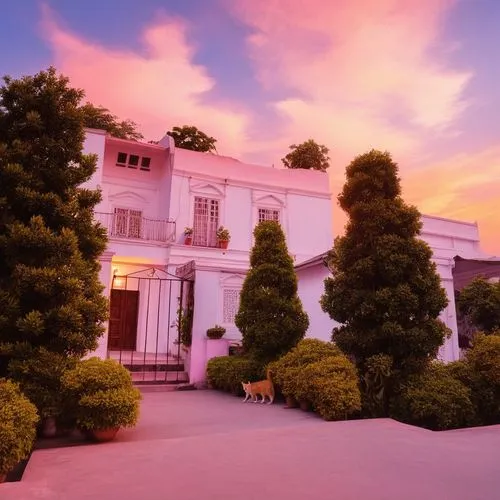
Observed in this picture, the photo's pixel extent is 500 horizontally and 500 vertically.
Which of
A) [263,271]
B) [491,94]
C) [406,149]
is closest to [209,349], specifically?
[263,271]

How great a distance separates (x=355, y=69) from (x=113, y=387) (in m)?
7.69

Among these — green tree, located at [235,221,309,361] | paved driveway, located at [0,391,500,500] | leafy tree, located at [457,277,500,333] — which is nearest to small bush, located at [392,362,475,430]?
paved driveway, located at [0,391,500,500]

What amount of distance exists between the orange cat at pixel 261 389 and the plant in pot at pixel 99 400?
328 cm

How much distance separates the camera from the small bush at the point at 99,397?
435 centimetres

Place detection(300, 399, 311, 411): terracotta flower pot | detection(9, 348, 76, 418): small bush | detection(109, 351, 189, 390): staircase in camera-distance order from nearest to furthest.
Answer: detection(9, 348, 76, 418): small bush → detection(300, 399, 311, 411): terracotta flower pot → detection(109, 351, 189, 390): staircase

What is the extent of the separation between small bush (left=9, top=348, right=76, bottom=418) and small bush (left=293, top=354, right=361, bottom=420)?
11.5 feet

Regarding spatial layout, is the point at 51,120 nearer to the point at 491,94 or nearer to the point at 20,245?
the point at 20,245

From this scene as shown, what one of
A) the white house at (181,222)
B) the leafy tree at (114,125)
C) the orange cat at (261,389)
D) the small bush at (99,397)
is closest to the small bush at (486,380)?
the orange cat at (261,389)

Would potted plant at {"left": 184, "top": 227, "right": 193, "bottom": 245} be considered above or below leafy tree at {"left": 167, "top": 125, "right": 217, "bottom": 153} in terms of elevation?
below

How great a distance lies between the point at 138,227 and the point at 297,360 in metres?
10.5

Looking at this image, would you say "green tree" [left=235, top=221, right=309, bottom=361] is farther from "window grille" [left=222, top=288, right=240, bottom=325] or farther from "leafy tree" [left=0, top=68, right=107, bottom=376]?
"leafy tree" [left=0, top=68, right=107, bottom=376]

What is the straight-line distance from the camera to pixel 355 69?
27.6ft

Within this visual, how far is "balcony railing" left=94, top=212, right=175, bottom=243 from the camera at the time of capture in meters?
14.7

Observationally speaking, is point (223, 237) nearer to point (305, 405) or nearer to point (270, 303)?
point (270, 303)
